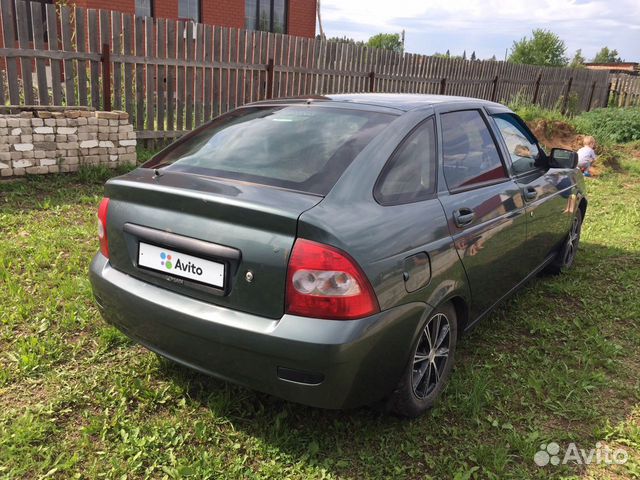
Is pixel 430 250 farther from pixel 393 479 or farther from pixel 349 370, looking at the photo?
pixel 393 479

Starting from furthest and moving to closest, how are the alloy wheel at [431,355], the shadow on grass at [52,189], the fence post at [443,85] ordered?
the fence post at [443,85]
the shadow on grass at [52,189]
the alloy wheel at [431,355]

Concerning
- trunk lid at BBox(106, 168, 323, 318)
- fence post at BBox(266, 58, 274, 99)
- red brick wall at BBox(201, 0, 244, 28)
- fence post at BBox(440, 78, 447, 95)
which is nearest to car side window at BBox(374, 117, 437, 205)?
trunk lid at BBox(106, 168, 323, 318)

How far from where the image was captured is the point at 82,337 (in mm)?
3293

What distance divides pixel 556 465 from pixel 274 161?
1955 millimetres

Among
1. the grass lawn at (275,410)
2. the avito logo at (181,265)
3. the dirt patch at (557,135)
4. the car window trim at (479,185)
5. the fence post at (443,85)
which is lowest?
the grass lawn at (275,410)

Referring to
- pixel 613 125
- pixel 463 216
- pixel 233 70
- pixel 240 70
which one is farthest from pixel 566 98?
pixel 463 216

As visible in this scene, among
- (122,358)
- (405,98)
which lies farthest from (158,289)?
(405,98)

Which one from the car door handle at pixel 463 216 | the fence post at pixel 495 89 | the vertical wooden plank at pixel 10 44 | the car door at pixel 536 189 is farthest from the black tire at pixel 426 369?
the fence post at pixel 495 89

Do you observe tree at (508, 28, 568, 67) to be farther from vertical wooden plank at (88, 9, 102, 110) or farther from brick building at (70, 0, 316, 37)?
vertical wooden plank at (88, 9, 102, 110)

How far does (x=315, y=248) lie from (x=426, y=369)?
3.44ft

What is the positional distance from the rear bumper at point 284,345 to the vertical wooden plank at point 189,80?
6284mm

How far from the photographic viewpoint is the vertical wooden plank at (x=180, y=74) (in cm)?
794

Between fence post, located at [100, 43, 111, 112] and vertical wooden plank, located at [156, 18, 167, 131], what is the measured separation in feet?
2.60

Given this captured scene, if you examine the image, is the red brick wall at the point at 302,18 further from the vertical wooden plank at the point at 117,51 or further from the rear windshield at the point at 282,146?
the rear windshield at the point at 282,146
